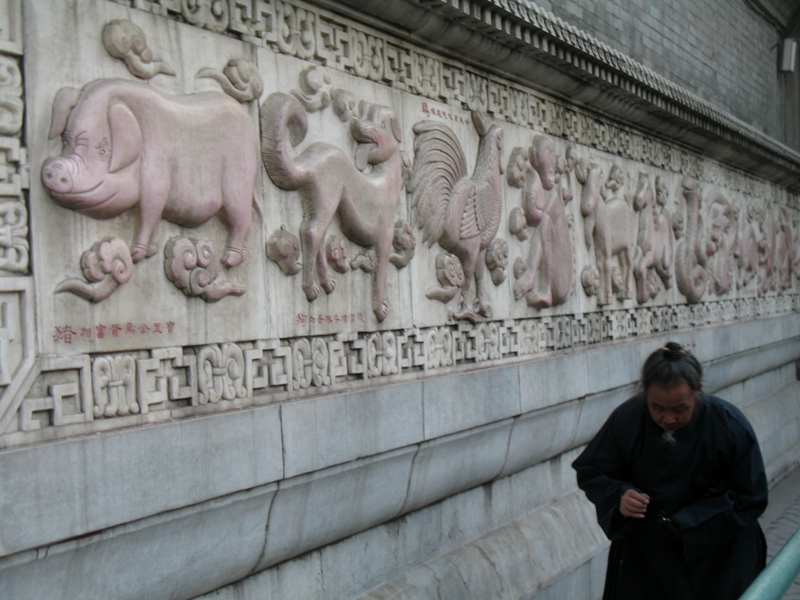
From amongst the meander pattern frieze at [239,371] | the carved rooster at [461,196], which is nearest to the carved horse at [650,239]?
the meander pattern frieze at [239,371]

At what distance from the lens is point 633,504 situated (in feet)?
10.7

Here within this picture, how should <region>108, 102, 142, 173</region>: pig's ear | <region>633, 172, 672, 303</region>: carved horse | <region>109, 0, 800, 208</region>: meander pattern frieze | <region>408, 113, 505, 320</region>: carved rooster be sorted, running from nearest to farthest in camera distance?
<region>108, 102, 142, 173</region>: pig's ear → <region>109, 0, 800, 208</region>: meander pattern frieze → <region>408, 113, 505, 320</region>: carved rooster → <region>633, 172, 672, 303</region>: carved horse

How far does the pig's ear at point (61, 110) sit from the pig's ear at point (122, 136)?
0.13 m

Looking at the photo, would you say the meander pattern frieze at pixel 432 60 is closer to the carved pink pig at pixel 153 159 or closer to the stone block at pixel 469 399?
the carved pink pig at pixel 153 159

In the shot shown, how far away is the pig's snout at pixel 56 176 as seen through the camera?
2.63 meters

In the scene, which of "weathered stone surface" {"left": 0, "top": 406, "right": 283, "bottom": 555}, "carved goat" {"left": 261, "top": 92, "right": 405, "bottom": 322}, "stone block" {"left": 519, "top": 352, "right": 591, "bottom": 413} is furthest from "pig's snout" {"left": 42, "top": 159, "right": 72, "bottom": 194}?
"stone block" {"left": 519, "top": 352, "right": 591, "bottom": 413}

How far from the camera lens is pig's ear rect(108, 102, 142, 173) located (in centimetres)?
283

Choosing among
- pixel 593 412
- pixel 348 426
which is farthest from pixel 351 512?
pixel 593 412

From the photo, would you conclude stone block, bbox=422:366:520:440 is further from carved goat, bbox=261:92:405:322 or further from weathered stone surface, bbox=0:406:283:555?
weathered stone surface, bbox=0:406:283:555

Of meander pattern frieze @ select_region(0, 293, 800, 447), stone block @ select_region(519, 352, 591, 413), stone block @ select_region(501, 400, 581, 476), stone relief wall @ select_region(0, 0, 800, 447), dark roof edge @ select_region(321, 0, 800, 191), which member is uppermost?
dark roof edge @ select_region(321, 0, 800, 191)

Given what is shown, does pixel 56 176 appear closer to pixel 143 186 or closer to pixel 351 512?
pixel 143 186

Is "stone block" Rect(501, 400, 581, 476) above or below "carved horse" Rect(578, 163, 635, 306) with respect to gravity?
below

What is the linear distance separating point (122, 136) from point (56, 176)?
0.29 m

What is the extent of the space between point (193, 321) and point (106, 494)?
699mm
